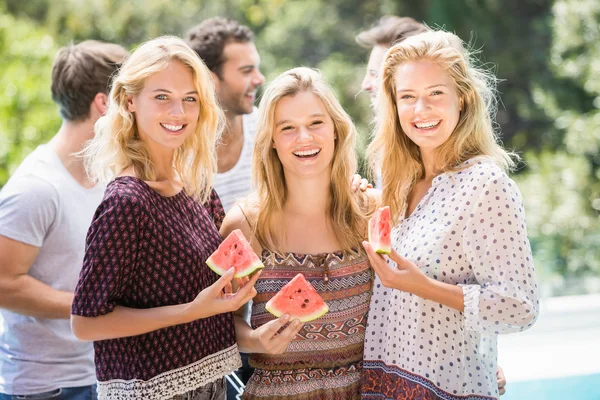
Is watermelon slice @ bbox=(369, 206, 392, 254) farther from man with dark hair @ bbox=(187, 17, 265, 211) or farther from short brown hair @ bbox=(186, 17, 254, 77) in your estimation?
short brown hair @ bbox=(186, 17, 254, 77)

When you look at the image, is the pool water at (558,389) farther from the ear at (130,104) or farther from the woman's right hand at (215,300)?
the ear at (130,104)

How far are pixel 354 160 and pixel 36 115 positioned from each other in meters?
7.82

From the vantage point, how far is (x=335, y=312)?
3209 mm

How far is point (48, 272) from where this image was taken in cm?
354

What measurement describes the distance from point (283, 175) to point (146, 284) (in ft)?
3.22

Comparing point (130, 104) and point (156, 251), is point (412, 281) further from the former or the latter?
point (130, 104)

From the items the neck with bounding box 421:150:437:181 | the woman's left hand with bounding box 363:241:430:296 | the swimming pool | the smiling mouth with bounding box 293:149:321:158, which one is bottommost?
the swimming pool

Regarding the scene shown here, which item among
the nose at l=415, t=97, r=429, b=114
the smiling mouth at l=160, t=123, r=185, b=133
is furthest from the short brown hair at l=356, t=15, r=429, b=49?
the smiling mouth at l=160, t=123, r=185, b=133

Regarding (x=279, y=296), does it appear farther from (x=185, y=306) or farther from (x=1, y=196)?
(x=1, y=196)

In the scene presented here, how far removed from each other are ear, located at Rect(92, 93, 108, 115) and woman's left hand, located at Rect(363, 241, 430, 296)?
5.84ft

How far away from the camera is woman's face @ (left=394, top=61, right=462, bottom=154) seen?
317 centimetres

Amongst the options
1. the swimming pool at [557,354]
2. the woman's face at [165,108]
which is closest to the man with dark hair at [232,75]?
the woman's face at [165,108]

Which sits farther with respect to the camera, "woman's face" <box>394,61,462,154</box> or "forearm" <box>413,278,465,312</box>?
"woman's face" <box>394,61,462,154</box>

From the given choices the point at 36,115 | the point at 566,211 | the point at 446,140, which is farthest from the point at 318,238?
the point at 566,211
